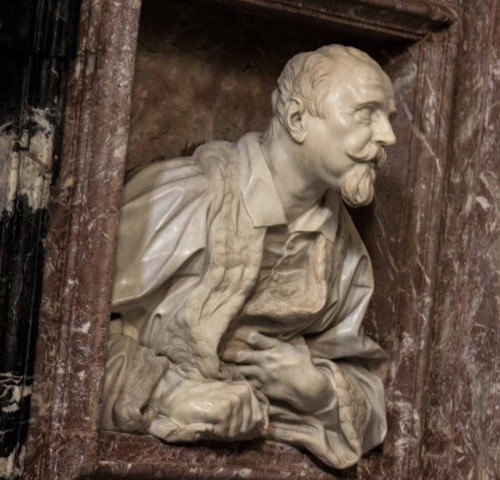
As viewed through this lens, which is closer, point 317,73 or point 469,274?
point 317,73

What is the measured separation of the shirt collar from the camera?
448 centimetres

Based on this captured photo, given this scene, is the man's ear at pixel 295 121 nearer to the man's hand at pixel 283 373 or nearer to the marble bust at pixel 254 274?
the marble bust at pixel 254 274

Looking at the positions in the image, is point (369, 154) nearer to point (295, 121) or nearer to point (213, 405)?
point (295, 121)

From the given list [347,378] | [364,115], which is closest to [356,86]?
[364,115]

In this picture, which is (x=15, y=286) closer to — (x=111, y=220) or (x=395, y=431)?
(x=111, y=220)

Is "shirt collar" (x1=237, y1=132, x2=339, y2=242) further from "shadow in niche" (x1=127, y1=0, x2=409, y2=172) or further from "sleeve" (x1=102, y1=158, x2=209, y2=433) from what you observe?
"shadow in niche" (x1=127, y1=0, x2=409, y2=172)

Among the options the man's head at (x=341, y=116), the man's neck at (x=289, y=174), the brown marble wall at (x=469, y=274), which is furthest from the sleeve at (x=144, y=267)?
the brown marble wall at (x=469, y=274)

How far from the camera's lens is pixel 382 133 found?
4406 millimetres

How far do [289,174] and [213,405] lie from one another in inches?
27.3

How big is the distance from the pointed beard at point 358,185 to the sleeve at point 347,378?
0.32m

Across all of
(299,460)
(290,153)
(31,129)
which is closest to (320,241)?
(290,153)

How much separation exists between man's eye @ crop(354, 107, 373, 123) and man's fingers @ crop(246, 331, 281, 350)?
0.68 metres

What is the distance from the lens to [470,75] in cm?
489

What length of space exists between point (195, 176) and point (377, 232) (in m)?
0.70
